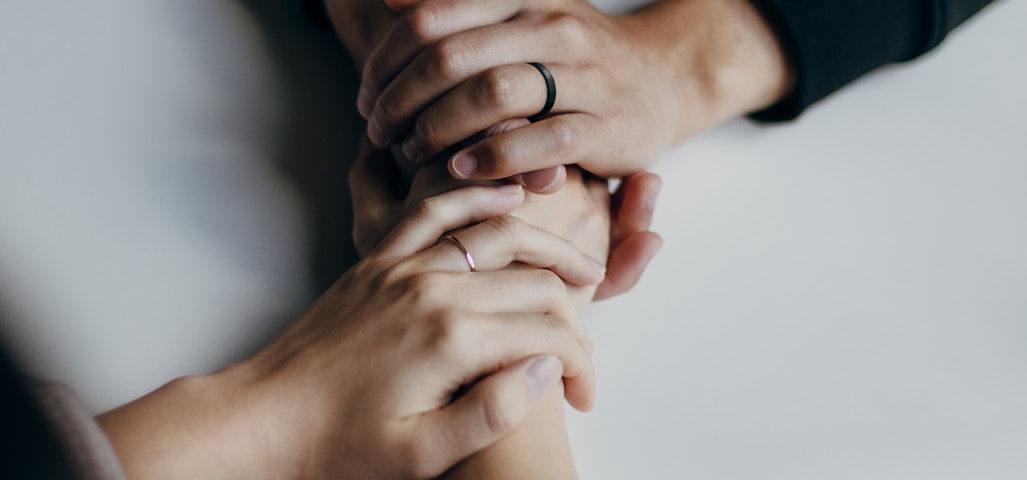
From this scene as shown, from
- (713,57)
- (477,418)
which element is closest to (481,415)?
(477,418)

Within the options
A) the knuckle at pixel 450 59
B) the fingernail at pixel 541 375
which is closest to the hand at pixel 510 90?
the knuckle at pixel 450 59

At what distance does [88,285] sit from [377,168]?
314 mm

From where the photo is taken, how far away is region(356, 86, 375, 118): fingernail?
0.92 metres

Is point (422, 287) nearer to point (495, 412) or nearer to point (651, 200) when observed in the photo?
point (495, 412)

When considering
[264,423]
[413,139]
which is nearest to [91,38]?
[413,139]

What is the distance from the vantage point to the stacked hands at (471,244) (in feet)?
2.24

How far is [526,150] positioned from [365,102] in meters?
0.20

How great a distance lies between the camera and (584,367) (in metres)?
0.77

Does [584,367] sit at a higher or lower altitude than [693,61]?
lower

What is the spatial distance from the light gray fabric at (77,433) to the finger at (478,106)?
43 centimetres

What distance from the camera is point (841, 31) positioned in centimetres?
104

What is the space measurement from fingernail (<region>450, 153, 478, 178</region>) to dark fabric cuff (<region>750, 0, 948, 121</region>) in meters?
0.44

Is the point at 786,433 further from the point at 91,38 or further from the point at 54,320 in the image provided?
the point at 91,38

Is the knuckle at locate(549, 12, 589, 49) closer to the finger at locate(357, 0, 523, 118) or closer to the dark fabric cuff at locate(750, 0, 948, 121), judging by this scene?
the finger at locate(357, 0, 523, 118)
